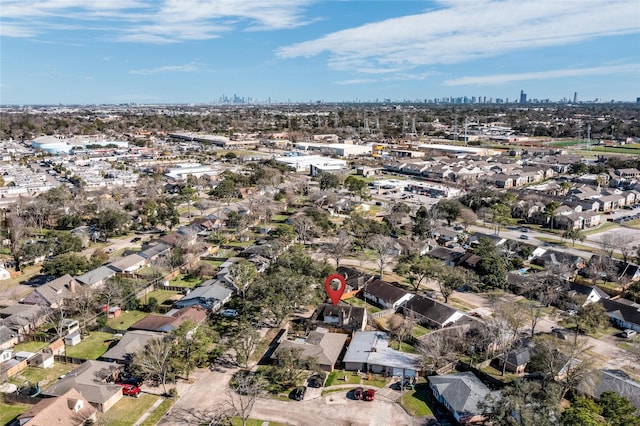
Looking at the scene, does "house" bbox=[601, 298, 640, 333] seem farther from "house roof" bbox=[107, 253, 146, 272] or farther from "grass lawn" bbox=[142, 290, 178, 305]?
"house roof" bbox=[107, 253, 146, 272]

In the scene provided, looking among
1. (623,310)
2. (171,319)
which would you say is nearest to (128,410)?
(171,319)

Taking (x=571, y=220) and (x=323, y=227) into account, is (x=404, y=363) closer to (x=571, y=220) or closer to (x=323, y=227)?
(x=323, y=227)

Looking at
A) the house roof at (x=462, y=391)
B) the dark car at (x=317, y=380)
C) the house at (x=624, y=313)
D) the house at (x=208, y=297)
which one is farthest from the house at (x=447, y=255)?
the dark car at (x=317, y=380)

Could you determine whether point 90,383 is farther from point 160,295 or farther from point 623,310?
point 623,310

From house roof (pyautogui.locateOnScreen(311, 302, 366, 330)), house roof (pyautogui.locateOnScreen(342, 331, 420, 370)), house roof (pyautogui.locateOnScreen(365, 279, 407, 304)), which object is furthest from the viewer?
house roof (pyautogui.locateOnScreen(365, 279, 407, 304))

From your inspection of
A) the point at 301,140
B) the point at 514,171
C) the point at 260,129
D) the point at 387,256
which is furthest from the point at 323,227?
the point at 260,129

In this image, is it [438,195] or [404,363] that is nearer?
[404,363]

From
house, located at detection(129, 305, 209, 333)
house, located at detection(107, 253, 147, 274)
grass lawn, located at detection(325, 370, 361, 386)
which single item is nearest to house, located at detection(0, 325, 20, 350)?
house, located at detection(129, 305, 209, 333)
